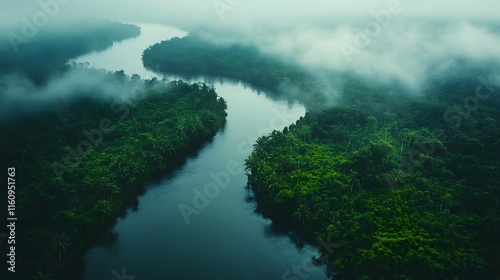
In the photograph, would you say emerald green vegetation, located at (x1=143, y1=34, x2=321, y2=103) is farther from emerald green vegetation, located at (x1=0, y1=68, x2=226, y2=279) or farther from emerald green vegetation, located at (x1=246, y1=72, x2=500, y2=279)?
emerald green vegetation, located at (x1=246, y1=72, x2=500, y2=279)

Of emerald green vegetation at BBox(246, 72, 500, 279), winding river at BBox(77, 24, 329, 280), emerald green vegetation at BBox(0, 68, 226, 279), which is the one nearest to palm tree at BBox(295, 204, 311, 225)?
emerald green vegetation at BBox(246, 72, 500, 279)

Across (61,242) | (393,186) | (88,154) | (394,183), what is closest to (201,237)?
(61,242)

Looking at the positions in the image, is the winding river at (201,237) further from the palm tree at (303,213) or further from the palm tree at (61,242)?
the palm tree at (61,242)

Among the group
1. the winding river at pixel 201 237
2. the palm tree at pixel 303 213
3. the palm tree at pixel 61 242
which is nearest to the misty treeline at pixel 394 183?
the palm tree at pixel 303 213

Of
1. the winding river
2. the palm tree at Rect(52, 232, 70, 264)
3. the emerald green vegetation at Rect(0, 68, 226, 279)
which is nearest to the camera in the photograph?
the palm tree at Rect(52, 232, 70, 264)

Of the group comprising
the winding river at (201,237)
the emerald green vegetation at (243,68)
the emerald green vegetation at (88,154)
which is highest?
the emerald green vegetation at (243,68)
